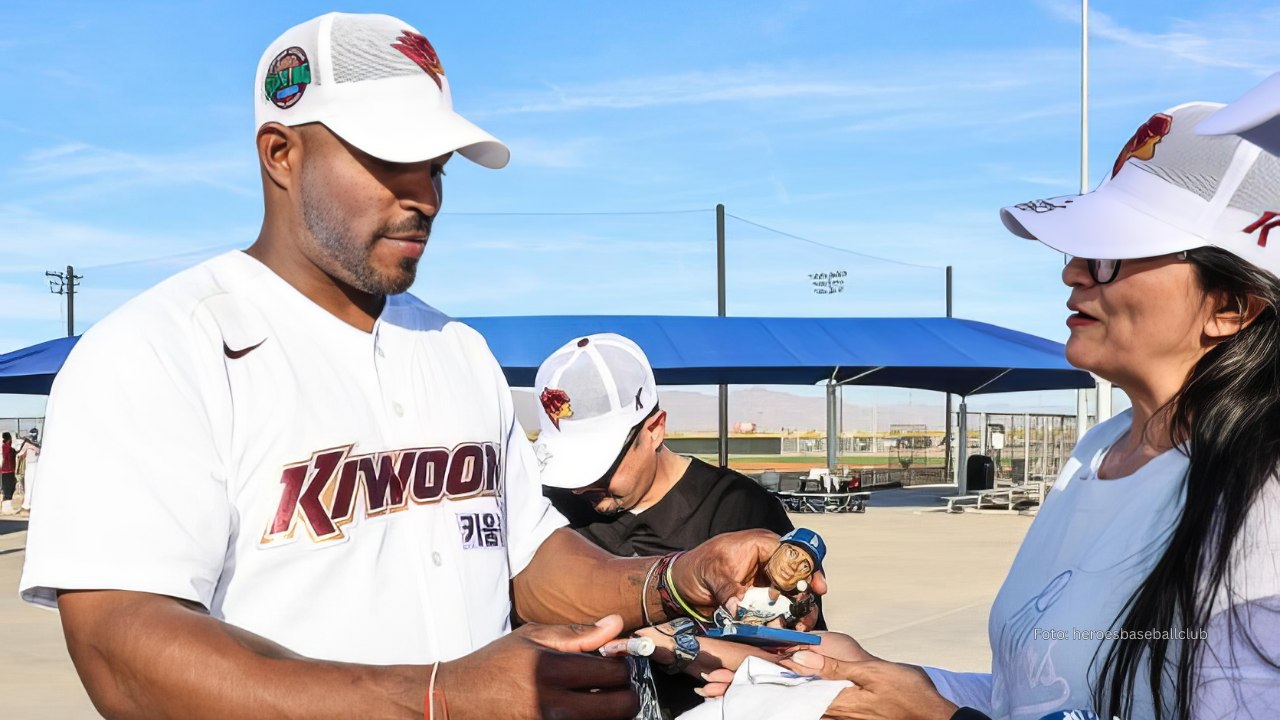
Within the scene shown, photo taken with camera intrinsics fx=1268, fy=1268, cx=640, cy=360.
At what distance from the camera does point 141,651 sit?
1.88m

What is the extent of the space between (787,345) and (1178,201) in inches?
944

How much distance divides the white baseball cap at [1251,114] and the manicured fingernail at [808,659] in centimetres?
127

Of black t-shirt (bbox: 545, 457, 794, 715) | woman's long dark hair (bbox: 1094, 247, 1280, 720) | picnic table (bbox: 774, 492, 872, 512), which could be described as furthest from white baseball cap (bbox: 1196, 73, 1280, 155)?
picnic table (bbox: 774, 492, 872, 512)

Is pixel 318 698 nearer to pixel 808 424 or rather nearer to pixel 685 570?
pixel 685 570

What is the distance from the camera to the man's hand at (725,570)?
2719 mm

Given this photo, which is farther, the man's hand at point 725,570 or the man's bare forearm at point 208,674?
the man's hand at point 725,570

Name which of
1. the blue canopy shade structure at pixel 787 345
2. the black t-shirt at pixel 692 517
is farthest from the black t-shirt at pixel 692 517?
the blue canopy shade structure at pixel 787 345

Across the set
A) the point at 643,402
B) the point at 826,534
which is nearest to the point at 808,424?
the point at 826,534

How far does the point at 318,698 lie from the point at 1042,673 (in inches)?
50.5

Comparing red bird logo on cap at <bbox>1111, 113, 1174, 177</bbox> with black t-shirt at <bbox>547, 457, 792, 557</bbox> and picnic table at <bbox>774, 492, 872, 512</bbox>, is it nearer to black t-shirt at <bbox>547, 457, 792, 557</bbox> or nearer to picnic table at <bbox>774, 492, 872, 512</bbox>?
black t-shirt at <bbox>547, 457, 792, 557</bbox>

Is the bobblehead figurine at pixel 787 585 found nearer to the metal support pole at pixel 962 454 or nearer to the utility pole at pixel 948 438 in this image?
the metal support pole at pixel 962 454

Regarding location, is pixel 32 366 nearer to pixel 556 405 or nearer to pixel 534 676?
pixel 556 405

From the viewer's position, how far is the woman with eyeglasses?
2016 mm

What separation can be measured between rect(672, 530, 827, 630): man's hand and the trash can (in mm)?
27268
